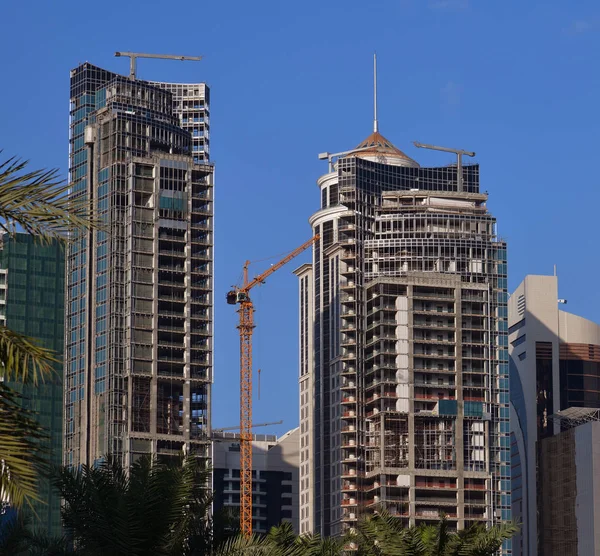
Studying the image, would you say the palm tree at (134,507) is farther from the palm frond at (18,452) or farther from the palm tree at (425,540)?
the palm frond at (18,452)

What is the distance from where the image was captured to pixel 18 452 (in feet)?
47.4

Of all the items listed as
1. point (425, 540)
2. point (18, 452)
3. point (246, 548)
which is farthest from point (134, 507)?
point (18, 452)

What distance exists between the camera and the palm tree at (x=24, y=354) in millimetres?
14250

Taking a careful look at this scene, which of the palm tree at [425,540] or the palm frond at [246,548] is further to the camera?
the palm tree at [425,540]

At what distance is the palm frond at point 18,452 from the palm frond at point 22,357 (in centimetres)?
27

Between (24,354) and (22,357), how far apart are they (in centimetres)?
5

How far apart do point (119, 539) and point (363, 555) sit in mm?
18571

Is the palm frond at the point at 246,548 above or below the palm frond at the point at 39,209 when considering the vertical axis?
below

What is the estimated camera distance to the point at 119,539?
38656 millimetres

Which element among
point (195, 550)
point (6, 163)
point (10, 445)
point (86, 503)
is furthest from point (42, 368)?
point (195, 550)

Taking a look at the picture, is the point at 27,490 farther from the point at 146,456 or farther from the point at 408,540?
the point at 408,540

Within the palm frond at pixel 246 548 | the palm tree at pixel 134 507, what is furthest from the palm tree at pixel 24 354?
the palm frond at pixel 246 548

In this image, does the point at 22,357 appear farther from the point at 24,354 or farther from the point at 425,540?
the point at 425,540

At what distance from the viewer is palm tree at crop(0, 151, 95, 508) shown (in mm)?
14250
